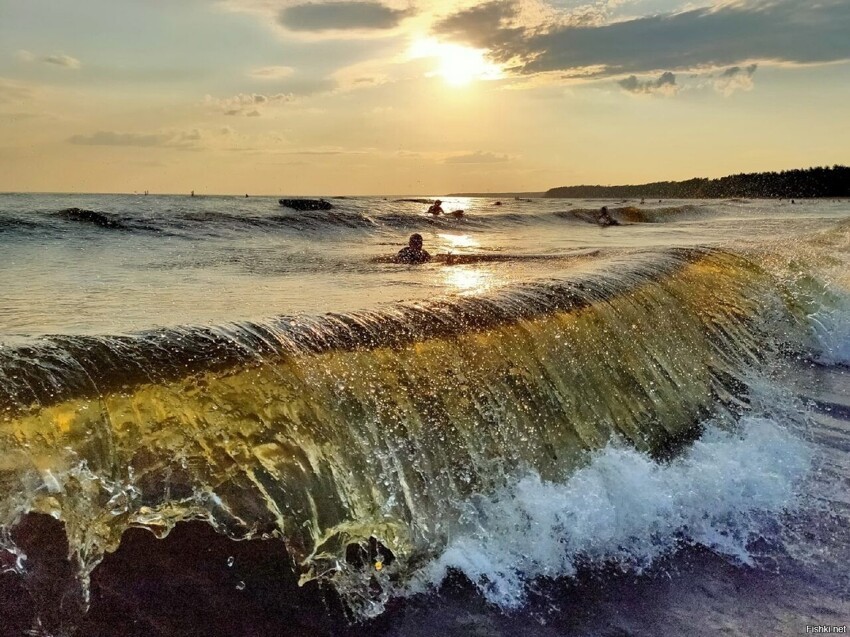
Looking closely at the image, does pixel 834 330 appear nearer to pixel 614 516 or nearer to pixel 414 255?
pixel 414 255

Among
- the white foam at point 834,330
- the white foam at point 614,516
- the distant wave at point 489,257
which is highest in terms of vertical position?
the distant wave at point 489,257

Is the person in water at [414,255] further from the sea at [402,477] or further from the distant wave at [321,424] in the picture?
the distant wave at [321,424]

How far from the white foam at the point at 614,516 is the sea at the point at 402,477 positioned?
2 cm

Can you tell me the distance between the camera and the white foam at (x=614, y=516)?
3674mm

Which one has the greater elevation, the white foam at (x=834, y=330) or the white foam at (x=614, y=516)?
the white foam at (x=834, y=330)

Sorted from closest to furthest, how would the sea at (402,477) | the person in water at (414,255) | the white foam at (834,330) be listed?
the sea at (402,477), the white foam at (834,330), the person in water at (414,255)

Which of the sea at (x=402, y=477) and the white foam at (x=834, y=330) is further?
the white foam at (x=834, y=330)

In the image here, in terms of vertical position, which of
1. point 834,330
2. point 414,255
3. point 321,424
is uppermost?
point 414,255

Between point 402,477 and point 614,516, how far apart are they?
1280 mm

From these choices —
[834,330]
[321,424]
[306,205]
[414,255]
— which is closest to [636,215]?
[306,205]

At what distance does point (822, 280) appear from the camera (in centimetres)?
1036

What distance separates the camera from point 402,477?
3848 millimetres

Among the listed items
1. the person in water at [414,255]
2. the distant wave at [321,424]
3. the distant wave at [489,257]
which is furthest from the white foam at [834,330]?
the person in water at [414,255]

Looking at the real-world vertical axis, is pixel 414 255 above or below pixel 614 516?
above
